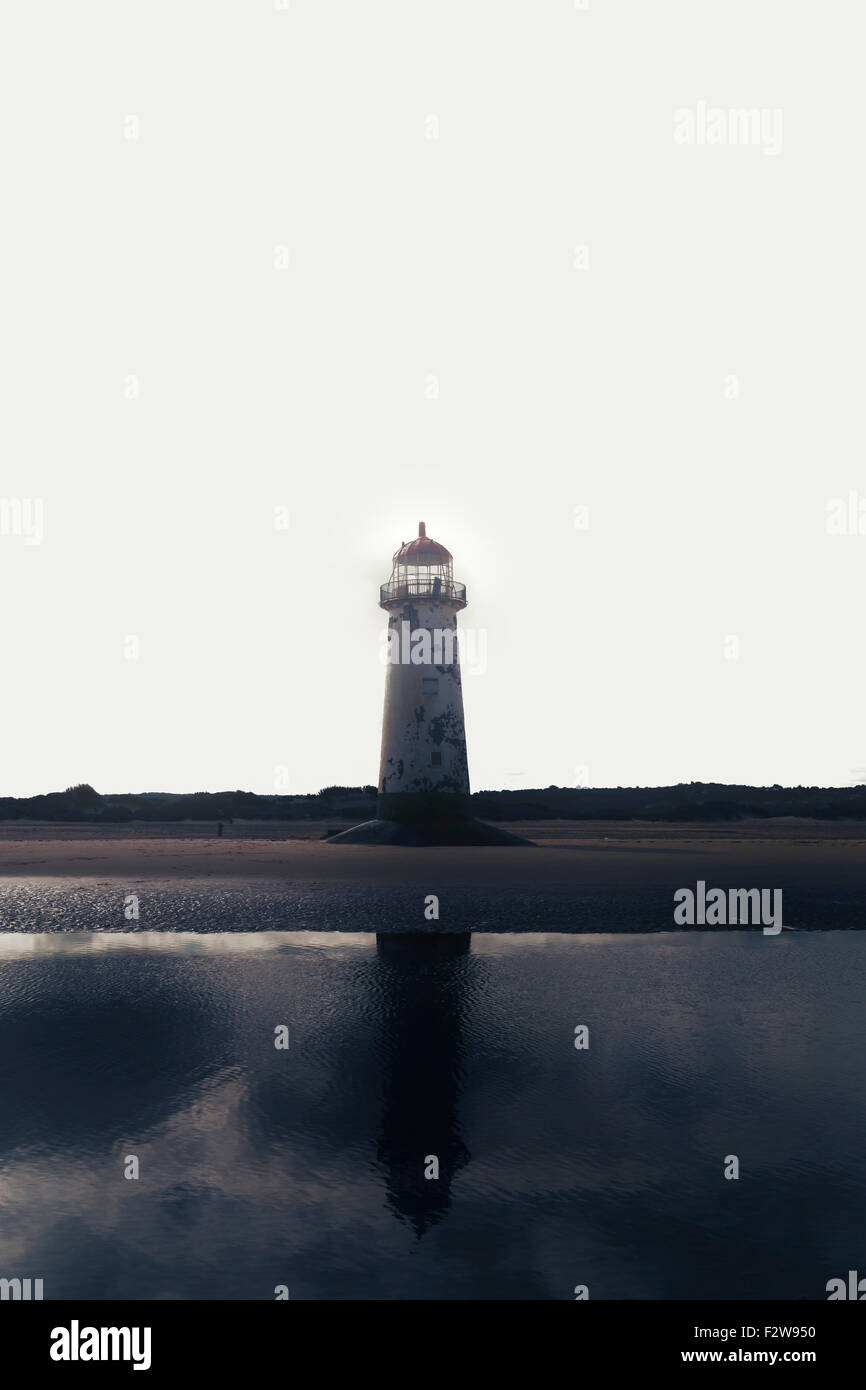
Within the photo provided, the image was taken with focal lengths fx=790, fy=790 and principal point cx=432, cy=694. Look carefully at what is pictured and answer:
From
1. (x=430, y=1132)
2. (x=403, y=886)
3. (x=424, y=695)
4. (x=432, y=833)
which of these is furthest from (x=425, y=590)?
(x=430, y=1132)

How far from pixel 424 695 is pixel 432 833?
600 cm

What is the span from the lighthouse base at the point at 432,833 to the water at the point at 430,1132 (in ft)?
76.3

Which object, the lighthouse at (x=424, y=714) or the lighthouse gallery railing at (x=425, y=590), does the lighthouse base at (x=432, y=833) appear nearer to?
the lighthouse at (x=424, y=714)

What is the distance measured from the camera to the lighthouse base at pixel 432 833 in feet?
Answer: 112

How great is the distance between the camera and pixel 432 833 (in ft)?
112

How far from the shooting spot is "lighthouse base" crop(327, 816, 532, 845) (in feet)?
112

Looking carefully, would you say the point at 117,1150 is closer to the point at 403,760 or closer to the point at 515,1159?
the point at 515,1159

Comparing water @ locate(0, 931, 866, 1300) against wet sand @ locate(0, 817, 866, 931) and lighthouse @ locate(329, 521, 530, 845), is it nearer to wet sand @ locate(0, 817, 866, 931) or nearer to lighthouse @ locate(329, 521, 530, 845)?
wet sand @ locate(0, 817, 866, 931)

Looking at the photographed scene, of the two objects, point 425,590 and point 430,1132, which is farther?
point 425,590

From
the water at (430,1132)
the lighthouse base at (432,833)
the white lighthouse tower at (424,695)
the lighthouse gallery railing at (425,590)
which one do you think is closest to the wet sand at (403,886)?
the lighthouse base at (432,833)

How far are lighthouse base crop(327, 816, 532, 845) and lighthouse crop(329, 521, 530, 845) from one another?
43 mm

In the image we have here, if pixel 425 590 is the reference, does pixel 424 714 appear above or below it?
below

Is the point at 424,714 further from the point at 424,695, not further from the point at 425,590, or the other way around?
the point at 425,590

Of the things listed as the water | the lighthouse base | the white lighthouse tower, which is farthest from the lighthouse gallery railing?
the water
